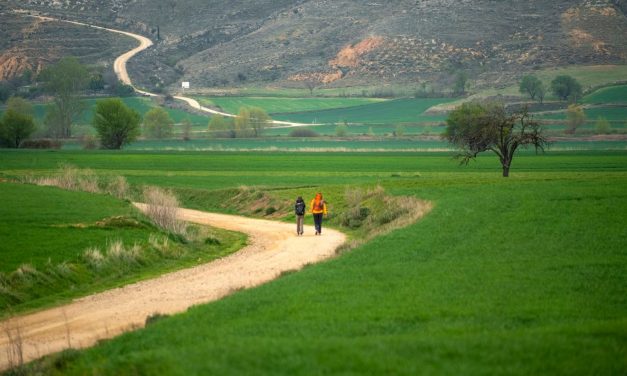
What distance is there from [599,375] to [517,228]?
16.2 metres

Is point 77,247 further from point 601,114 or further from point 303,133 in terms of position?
point 601,114

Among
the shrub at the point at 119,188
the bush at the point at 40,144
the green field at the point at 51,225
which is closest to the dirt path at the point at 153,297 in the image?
the green field at the point at 51,225

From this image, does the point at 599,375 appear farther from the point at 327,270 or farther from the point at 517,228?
the point at 517,228

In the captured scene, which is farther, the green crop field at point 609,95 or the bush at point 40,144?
the green crop field at point 609,95

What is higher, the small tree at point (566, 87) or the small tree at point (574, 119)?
the small tree at point (566, 87)

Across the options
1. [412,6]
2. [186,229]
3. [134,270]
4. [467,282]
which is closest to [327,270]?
[467,282]

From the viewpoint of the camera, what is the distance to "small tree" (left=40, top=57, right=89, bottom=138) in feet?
411

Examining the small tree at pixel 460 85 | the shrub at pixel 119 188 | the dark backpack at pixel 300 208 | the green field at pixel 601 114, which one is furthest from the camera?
the small tree at pixel 460 85

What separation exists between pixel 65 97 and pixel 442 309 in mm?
111741

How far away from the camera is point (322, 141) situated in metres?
117

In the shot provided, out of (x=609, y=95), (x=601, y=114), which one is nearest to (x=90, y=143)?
(x=601, y=114)

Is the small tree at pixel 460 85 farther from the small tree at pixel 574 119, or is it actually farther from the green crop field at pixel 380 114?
the small tree at pixel 574 119

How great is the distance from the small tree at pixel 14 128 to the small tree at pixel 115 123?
23.4ft

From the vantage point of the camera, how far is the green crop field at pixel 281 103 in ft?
525
